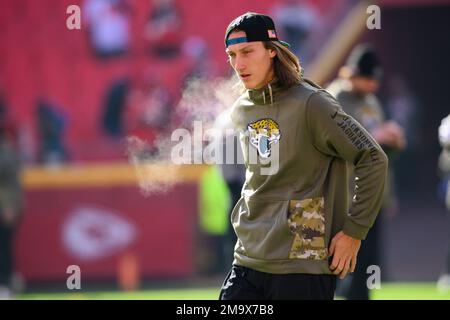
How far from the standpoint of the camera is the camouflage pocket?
4.75 m

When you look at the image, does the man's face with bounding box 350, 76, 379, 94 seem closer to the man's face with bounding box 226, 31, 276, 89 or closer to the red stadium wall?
the man's face with bounding box 226, 31, 276, 89

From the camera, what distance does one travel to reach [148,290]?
13.4 metres

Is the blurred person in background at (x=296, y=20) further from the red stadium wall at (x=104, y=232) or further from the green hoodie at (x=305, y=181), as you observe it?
the green hoodie at (x=305, y=181)

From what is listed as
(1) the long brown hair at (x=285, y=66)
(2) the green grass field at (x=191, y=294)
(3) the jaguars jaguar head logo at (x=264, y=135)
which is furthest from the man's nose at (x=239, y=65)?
(2) the green grass field at (x=191, y=294)

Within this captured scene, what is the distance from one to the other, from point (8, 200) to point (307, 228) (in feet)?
28.8

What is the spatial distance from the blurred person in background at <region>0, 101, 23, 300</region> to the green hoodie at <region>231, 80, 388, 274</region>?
8.45 meters

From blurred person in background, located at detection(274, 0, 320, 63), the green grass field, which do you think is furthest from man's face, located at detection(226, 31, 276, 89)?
blurred person in background, located at detection(274, 0, 320, 63)

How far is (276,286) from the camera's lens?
4762mm

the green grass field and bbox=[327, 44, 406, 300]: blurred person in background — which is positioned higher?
bbox=[327, 44, 406, 300]: blurred person in background

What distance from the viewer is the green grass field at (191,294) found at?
11.2 meters

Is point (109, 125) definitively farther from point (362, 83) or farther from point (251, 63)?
point (251, 63)

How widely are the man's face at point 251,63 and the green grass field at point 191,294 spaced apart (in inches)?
244

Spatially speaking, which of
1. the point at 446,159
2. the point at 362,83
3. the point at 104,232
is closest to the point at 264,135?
the point at 362,83
